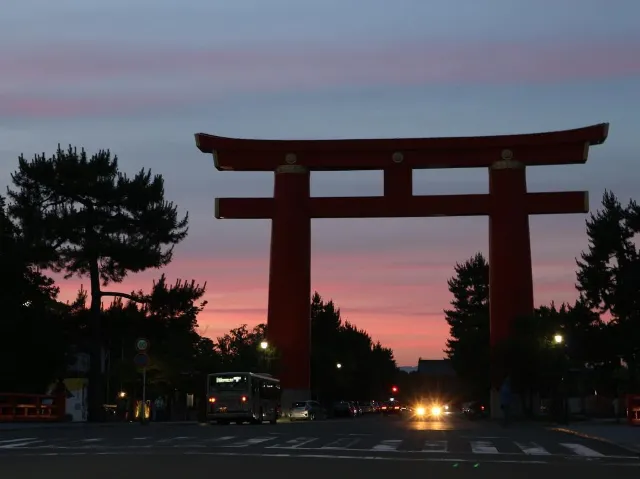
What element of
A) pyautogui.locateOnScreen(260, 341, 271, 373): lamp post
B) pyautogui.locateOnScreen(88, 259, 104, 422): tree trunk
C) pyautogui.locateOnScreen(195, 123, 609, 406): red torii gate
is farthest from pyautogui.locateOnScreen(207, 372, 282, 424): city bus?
pyautogui.locateOnScreen(195, 123, 609, 406): red torii gate

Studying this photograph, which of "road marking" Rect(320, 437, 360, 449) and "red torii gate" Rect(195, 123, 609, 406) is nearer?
"road marking" Rect(320, 437, 360, 449)

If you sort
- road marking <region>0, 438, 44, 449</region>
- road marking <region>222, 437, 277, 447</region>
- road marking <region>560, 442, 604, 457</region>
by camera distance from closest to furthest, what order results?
road marking <region>560, 442, 604, 457</region> < road marking <region>0, 438, 44, 449</region> < road marking <region>222, 437, 277, 447</region>

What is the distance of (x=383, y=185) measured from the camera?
213ft

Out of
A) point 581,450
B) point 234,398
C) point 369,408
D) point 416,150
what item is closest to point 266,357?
point 234,398

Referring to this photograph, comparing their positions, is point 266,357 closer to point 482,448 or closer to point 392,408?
point 482,448

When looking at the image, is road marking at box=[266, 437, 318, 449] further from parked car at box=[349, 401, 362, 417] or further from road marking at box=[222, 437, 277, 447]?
parked car at box=[349, 401, 362, 417]

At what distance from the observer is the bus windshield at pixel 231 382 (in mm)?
51562

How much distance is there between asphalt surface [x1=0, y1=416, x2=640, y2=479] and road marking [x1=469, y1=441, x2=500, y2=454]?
0.03 m

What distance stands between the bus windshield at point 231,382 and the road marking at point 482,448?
24.2 m

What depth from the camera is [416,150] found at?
64.4m

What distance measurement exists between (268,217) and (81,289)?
12419 mm

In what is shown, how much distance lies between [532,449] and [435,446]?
91.7 inches

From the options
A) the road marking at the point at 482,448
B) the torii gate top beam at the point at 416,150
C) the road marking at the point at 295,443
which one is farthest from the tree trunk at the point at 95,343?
the road marking at the point at 482,448

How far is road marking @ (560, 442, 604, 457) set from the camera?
78.4 ft
